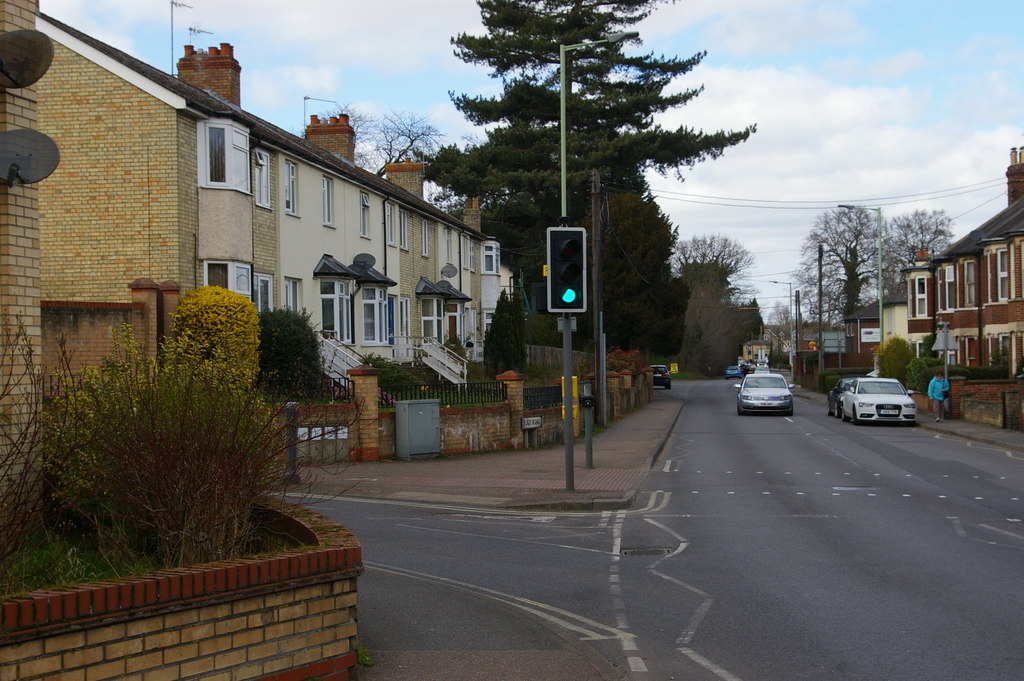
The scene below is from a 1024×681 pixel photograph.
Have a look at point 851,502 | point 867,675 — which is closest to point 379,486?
point 851,502

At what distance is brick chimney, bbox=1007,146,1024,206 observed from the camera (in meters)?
49.7

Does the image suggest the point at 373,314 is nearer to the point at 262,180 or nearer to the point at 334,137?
the point at 262,180

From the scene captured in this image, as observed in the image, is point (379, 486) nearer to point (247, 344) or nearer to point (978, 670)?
point (247, 344)

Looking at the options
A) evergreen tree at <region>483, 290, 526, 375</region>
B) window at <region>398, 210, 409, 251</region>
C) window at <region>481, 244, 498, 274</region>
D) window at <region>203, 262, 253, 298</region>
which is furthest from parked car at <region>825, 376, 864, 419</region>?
window at <region>203, 262, 253, 298</region>

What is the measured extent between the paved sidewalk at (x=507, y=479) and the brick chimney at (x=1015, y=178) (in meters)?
33.6

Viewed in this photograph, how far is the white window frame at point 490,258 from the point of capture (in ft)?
166

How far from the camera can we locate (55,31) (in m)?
23.0

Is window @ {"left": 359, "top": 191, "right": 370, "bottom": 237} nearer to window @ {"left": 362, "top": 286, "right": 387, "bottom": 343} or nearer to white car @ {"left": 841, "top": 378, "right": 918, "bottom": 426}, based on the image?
window @ {"left": 362, "top": 286, "right": 387, "bottom": 343}

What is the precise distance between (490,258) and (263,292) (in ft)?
82.5

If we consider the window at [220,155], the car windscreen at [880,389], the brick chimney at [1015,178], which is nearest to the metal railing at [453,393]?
the window at [220,155]

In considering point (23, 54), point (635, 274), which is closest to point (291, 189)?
point (23, 54)

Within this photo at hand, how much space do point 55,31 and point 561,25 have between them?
29.5 meters

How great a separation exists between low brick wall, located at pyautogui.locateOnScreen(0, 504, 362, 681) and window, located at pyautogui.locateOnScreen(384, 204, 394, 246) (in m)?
29.7

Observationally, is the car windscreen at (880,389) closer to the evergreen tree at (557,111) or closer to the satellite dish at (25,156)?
the evergreen tree at (557,111)
